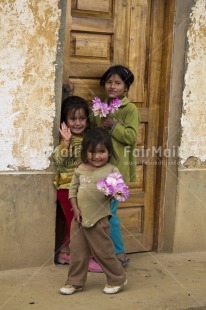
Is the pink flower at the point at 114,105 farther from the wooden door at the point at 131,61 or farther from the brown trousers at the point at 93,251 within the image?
the brown trousers at the point at 93,251

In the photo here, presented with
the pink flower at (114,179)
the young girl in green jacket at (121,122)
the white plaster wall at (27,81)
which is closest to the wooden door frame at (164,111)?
the young girl in green jacket at (121,122)

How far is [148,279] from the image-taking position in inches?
206

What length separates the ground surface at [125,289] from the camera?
15.0 feet

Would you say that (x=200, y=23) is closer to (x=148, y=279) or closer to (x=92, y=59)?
(x=92, y=59)

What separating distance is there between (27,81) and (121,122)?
0.92 m

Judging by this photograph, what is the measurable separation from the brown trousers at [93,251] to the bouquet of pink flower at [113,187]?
0.24 m

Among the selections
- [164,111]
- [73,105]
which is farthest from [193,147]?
[73,105]

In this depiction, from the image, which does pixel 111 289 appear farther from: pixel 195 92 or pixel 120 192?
pixel 195 92

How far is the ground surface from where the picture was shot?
15.0 ft

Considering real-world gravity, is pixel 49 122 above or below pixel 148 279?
above

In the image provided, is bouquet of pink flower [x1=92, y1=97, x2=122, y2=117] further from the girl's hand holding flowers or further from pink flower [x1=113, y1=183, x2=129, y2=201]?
pink flower [x1=113, y1=183, x2=129, y2=201]

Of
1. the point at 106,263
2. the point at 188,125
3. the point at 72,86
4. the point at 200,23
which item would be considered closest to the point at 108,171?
the point at 106,263

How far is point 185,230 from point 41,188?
1685 millimetres

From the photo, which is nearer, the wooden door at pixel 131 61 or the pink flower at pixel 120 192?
the pink flower at pixel 120 192
